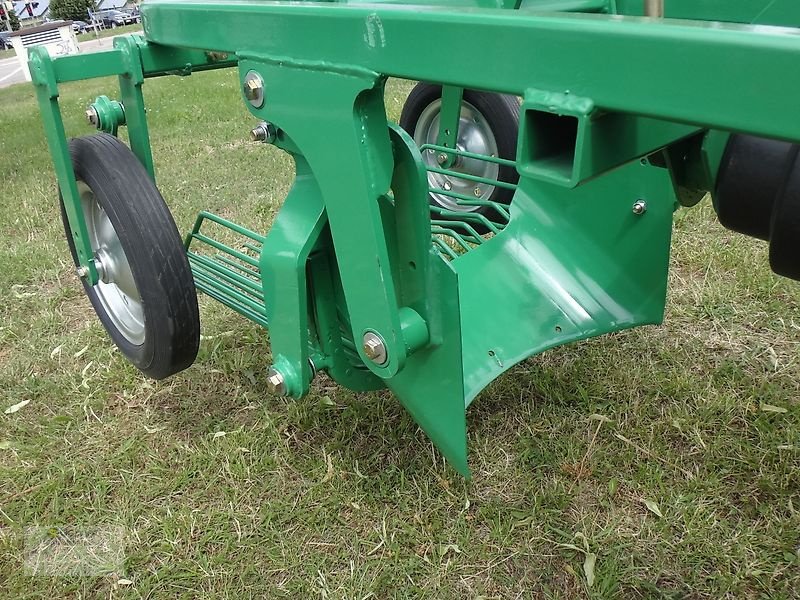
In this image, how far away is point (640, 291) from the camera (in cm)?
201

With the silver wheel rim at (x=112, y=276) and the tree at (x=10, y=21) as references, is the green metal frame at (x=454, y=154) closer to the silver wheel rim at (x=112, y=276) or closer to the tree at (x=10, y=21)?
the silver wheel rim at (x=112, y=276)

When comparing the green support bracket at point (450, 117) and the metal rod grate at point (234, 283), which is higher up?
the green support bracket at point (450, 117)

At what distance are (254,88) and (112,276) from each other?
82 cm

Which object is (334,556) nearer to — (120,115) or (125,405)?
(125,405)

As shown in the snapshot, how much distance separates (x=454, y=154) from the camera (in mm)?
2533

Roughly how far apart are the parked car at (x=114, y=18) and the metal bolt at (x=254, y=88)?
33.0 metres

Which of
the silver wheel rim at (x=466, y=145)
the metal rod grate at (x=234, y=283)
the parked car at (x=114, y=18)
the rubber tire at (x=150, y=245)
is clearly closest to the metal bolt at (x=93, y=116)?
the rubber tire at (x=150, y=245)

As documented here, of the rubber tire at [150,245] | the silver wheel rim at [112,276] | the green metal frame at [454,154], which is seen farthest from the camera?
the silver wheel rim at [112,276]

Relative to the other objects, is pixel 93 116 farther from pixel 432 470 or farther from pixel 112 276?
pixel 432 470

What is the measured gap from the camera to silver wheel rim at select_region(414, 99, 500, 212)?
8.85 feet

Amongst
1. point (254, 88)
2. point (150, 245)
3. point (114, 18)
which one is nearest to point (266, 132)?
point (254, 88)

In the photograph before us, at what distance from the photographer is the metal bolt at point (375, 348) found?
132 centimetres

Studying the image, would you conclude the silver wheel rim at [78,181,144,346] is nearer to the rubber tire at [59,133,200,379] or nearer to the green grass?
the rubber tire at [59,133,200,379]

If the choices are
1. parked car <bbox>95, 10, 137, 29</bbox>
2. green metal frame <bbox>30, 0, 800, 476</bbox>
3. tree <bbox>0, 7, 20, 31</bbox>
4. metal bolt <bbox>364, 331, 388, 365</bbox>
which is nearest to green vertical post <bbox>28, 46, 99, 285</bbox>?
green metal frame <bbox>30, 0, 800, 476</bbox>
